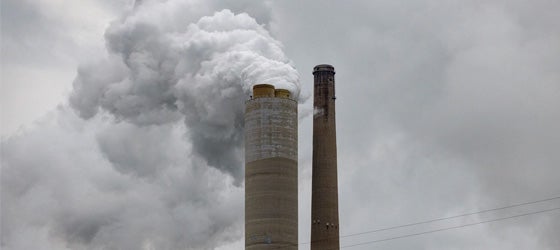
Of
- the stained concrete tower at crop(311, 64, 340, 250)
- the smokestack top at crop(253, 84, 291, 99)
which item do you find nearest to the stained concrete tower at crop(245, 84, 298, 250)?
the smokestack top at crop(253, 84, 291, 99)

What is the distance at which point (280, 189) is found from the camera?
306 ft

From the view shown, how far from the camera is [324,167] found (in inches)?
3883

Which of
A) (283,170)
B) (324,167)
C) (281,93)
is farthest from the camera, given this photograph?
(324,167)

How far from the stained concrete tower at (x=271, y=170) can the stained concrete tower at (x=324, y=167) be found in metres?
3.18

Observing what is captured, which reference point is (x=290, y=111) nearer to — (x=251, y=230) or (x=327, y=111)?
(x=327, y=111)

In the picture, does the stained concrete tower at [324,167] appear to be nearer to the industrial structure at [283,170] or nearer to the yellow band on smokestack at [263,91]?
the industrial structure at [283,170]

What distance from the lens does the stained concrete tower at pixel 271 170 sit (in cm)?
9225

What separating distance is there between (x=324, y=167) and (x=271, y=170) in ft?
22.3

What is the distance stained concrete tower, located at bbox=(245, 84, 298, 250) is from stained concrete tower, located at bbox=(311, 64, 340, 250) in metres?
3.18

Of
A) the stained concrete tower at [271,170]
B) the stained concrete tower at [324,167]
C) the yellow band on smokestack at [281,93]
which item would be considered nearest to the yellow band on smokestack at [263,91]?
the stained concrete tower at [271,170]

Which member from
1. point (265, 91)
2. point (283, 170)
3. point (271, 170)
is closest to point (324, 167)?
point (283, 170)

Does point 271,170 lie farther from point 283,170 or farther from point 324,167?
point 324,167

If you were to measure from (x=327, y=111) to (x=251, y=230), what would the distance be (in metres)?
13.8

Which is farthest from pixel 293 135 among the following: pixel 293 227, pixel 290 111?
pixel 293 227
